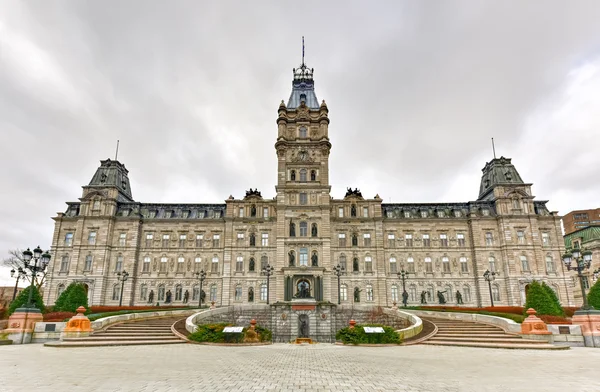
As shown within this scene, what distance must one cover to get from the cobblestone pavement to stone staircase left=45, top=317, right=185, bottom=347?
4.91m

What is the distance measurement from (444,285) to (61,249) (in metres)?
55.9

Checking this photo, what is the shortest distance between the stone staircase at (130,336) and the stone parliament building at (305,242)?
22.7 m

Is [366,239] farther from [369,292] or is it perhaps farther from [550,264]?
[550,264]

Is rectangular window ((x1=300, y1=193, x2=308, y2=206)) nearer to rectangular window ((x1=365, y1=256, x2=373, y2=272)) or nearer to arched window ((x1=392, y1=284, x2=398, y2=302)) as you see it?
rectangular window ((x1=365, y1=256, x2=373, y2=272))

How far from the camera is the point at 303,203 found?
53219 millimetres

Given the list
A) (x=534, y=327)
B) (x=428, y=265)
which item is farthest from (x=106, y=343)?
(x=428, y=265)

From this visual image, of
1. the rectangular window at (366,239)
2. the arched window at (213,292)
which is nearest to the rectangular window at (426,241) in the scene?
the rectangular window at (366,239)

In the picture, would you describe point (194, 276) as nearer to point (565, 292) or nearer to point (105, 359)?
point (105, 359)

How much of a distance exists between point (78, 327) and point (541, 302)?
32721 mm

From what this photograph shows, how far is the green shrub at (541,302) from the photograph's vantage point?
27514 millimetres

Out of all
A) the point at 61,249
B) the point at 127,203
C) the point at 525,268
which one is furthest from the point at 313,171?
the point at 61,249

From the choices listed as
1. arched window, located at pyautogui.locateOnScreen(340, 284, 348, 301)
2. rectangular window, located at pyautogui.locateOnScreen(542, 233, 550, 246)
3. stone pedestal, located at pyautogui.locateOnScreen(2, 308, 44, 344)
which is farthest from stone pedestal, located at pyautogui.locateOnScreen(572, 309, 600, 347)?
rectangular window, located at pyautogui.locateOnScreen(542, 233, 550, 246)

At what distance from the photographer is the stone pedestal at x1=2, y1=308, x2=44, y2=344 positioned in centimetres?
2127

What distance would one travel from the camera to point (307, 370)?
12.4m
